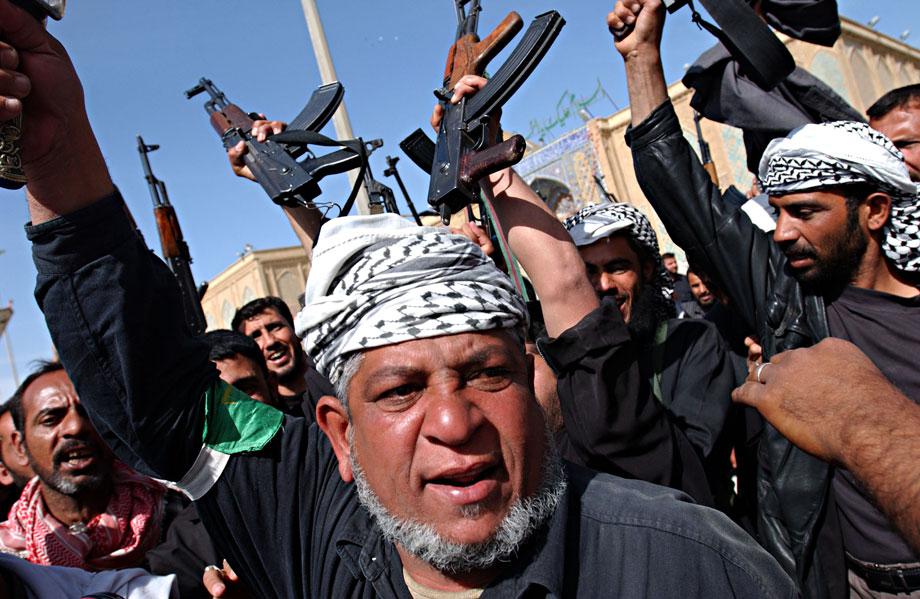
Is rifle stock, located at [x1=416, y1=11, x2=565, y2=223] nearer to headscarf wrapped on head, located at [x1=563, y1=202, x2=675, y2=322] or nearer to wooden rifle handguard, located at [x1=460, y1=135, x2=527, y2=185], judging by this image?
wooden rifle handguard, located at [x1=460, y1=135, x2=527, y2=185]

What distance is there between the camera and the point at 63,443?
268 cm

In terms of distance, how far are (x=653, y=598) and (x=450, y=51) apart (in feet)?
7.08

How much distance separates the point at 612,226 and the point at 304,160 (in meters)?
1.32

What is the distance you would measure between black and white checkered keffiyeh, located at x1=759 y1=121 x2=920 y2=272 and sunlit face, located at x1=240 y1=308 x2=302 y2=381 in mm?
3297

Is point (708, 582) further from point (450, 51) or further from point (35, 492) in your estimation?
point (35, 492)

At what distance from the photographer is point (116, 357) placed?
1.41m

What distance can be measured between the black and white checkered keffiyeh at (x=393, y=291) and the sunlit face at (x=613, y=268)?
122 cm

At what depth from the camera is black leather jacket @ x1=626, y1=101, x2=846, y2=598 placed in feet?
6.73

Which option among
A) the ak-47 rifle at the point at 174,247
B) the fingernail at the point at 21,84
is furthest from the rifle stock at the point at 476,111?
the ak-47 rifle at the point at 174,247

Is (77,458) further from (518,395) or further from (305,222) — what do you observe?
(518,395)

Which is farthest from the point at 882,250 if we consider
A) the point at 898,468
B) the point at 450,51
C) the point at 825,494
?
the point at 450,51

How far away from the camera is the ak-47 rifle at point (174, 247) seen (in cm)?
577

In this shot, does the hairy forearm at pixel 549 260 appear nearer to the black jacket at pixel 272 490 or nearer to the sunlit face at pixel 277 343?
the black jacket at pixel 272 490

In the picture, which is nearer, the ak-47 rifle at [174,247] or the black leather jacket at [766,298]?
the black leather jacket at [766,298]
